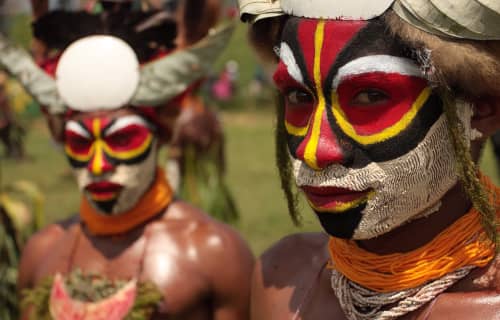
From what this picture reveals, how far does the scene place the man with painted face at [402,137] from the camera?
2.10 meters

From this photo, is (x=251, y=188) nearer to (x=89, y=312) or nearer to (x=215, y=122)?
(x=215, y=122)

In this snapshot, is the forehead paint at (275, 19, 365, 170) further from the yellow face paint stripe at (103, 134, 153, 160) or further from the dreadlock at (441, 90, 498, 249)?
the yellow face paint stripe at (103, 134, 153, 160)

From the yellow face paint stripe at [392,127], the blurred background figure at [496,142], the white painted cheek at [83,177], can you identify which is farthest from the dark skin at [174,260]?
the blurred background figure at [496,142]

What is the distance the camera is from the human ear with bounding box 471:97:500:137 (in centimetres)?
222

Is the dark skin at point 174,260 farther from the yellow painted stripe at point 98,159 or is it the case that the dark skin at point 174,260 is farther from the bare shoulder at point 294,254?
the bare shoulder at point 294,254

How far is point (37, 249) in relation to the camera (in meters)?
3.90

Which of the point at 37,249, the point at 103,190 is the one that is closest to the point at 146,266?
the point at 103,190

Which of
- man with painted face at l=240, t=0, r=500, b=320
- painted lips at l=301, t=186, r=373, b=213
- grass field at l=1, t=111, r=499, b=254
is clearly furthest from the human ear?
grass field at l=1, t=111, r=499, b=254

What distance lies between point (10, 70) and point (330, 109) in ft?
7.36

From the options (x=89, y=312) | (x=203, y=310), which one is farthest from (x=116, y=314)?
(x=203, y=310)

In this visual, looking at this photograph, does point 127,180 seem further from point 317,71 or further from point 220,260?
point 317,71

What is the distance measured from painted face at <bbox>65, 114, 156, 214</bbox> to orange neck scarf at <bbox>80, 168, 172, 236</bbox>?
0.07m

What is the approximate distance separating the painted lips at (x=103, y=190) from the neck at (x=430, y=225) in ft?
5.19

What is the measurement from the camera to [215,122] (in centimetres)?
697
